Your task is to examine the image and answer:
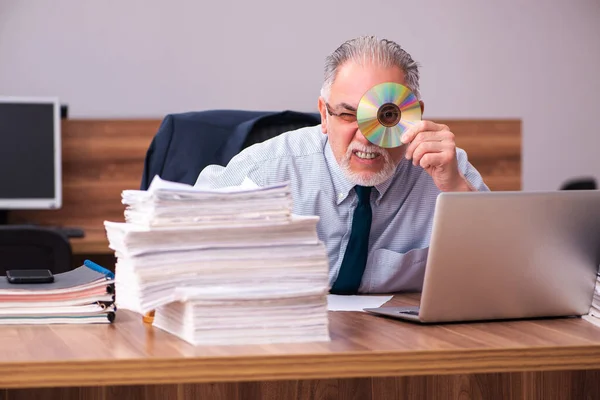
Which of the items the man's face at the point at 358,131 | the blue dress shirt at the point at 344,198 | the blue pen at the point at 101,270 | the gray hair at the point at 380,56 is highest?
the gray hair at the point at 380,56

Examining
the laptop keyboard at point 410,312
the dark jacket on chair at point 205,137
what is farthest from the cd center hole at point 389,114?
the dark jacket on chair at point 205,137

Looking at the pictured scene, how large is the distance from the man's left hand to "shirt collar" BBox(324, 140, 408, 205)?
0.49ft

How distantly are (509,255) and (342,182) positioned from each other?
2.23ft

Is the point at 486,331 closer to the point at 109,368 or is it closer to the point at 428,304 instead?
the point at 428,304

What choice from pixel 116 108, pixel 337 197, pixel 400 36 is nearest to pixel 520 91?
pixel 400 36

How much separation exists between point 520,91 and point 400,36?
728 millimetres

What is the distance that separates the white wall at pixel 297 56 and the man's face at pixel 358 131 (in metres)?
2.52

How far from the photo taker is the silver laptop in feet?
3.58

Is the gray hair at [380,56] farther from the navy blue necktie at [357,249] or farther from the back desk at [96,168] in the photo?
the back desk at [96,168]

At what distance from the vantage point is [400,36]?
4.52 meters

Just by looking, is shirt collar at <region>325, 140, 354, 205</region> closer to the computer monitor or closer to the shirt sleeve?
the shirt sleeve

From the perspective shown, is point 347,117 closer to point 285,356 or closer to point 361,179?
point 361,179

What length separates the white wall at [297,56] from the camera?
13.4ft

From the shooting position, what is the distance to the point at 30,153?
353 cm
